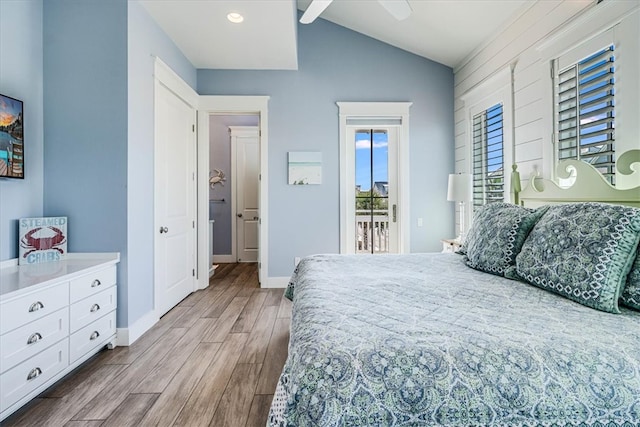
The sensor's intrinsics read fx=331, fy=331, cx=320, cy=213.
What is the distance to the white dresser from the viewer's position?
5.44 ft

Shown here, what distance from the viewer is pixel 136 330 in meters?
2.71

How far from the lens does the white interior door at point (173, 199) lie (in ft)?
10.4

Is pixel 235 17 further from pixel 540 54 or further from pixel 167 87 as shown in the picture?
pixel 540 54

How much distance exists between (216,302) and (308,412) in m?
3.09

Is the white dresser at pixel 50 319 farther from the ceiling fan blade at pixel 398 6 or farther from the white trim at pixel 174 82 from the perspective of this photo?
the ceiling fan blade at pixel 398 6

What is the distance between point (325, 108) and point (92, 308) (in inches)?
130

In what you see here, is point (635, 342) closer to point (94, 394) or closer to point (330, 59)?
point (94, 394)

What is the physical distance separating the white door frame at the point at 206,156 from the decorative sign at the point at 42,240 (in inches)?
70.5

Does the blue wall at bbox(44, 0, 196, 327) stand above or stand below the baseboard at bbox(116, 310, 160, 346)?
above

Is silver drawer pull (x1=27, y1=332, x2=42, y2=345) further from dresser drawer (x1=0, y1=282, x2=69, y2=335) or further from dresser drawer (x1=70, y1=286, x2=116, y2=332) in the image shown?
dresser drawer (x1=70, y1=286, x2=116, y2=332)

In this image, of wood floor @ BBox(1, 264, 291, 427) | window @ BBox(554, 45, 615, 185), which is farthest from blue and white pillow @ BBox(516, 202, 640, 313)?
wood floor @ BBox(1, 264, 291, 427)

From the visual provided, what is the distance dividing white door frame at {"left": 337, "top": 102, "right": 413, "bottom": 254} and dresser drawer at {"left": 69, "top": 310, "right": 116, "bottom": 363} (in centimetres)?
264

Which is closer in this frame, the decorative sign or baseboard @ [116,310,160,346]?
the decorative sign

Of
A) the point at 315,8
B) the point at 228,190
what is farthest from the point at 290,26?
the point at 228,190
